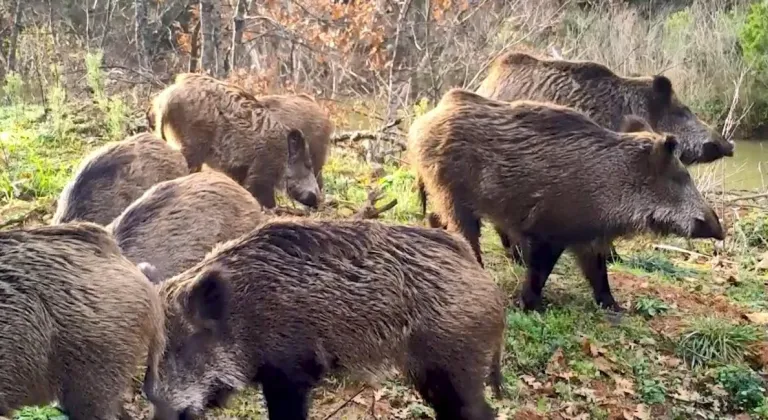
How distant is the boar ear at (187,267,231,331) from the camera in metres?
4.23

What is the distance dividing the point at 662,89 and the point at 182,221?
4998mm

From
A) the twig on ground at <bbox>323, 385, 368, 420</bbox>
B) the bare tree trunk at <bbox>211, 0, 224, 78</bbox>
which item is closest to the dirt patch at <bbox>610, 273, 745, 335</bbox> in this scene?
the twig on ground at <bbox>323, 385, 368, 420</bbox>

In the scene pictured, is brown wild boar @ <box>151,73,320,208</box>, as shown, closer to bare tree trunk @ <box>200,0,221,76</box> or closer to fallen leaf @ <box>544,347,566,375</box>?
fallen leaf @ <box>544,347,566,375</box>

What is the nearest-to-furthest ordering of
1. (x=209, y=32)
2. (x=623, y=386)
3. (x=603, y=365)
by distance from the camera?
(x=623, y=386) → (x=603, y=365) → (x=209, y=32)

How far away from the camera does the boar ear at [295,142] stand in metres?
7.97

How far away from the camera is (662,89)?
→ 8703mm

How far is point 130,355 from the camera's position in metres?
4.05

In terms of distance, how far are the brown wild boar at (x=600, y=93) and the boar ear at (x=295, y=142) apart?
190cm

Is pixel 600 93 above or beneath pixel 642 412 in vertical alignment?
above

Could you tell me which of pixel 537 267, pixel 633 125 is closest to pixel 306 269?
pixel 537 267

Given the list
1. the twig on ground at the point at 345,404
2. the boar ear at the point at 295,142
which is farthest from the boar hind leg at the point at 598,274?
the boar ear at the point at 295,142

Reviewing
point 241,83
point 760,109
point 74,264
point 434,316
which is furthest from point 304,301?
point 760,109

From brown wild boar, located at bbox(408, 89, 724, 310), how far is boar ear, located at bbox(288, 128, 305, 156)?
4.80 feet

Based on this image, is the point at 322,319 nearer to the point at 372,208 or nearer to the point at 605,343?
the point at 605,343
